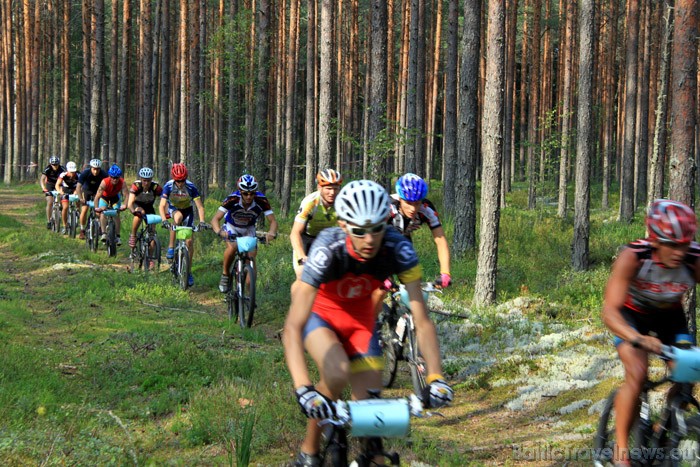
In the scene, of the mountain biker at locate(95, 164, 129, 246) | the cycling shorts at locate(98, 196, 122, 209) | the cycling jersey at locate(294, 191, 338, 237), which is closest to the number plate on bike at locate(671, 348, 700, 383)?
the cycling jersey at locate(294, 191, 338, 237)

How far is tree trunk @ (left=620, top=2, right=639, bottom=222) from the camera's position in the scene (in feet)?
86.5

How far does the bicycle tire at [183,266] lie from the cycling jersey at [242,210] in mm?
2608

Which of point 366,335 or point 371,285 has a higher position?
point 371,285

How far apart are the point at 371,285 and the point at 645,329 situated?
203 cm

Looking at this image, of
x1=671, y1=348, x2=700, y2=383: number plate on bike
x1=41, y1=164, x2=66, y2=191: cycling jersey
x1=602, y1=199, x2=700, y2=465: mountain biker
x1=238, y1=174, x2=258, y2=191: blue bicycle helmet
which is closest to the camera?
x1=671, y1=348, x2=700, y2=383: number plate on bike

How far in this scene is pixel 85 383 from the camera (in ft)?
25.1

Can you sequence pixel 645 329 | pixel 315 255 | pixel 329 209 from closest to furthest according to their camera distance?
pixel 315 255, pixel 645 329, pixel 329 209

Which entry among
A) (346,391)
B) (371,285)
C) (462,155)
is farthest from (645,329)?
(462,155)

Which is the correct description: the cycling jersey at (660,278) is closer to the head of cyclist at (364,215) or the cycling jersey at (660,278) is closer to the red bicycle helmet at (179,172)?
the head of cyclist at (364,215)

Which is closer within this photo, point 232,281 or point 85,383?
point 85,383

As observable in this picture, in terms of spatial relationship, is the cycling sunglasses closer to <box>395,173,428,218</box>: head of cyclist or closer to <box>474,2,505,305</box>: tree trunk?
<box>395,173,428,218</box>: head of cyclist

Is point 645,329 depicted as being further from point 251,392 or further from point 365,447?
point 251,392

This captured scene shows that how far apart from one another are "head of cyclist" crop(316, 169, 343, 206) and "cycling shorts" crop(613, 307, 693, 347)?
4451 millimetres

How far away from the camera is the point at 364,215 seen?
13.4ft
